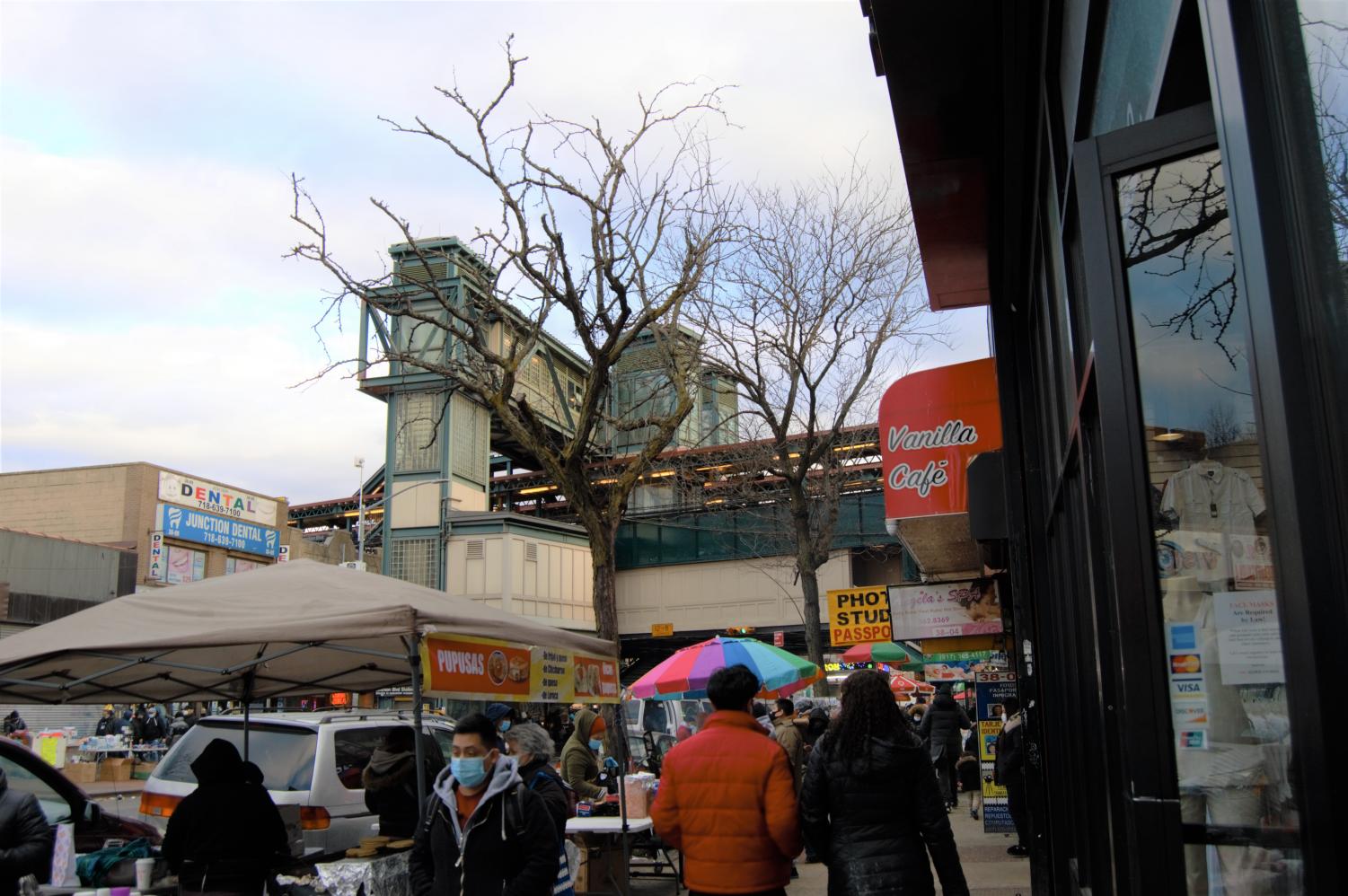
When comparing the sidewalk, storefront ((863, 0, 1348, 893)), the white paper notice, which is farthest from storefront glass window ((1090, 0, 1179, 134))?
the sidewalk

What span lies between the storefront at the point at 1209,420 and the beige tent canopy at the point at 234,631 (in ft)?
13.2

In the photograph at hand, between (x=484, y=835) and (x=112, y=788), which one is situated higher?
(x=484, y=835)

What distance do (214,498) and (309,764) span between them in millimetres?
39188

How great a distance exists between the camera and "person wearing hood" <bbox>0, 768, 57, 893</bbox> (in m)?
6.07

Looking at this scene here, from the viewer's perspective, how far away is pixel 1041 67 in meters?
5.16

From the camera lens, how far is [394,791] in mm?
8789

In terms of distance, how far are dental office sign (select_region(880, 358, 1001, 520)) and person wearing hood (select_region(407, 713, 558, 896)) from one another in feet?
18.5

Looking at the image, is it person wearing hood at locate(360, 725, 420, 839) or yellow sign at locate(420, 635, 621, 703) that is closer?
yellow sign at locate(420, 635, 621, 703)

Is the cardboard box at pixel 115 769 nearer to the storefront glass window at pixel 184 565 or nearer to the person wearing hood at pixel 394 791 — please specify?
the storefront glass window at pixel 184 565

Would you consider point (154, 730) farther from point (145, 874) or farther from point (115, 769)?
point (145, 874)

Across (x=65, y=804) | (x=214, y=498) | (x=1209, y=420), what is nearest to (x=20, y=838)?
(x=65, y=804)

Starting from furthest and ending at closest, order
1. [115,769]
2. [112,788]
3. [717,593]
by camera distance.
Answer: [717,593]
[115,769]
[112,788]

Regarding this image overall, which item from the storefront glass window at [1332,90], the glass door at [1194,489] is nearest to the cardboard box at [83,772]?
the glass door at [1194,489]

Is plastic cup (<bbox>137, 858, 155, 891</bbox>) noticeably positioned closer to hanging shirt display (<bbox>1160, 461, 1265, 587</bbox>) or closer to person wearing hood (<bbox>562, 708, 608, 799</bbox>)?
person wearing hood (<bbox>562, 708, 608, 799</bbox>)
